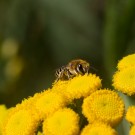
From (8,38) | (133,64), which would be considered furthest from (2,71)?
(133,64)

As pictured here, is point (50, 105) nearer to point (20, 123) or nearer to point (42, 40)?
point (20, 123)


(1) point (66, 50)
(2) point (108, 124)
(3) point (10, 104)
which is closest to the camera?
(2) point (108, 124)

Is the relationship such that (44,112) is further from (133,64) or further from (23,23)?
(23,23)

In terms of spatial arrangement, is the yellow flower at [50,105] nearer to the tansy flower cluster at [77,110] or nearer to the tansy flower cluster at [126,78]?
the tansy flower cluster at [77,110]

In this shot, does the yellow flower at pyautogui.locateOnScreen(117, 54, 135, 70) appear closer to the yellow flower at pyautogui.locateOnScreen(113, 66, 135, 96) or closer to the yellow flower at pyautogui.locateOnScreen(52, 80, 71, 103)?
the yellow flower at pyautogui.locateOnScreen(113, 66, 135, 96)

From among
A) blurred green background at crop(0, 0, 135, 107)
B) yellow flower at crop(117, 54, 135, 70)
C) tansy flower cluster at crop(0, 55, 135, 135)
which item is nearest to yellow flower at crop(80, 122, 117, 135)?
tansy flower cluster at crop(0, 55, 135, 135)

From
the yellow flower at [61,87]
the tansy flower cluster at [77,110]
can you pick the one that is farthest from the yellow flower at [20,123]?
the yellow flower at [61,87]
